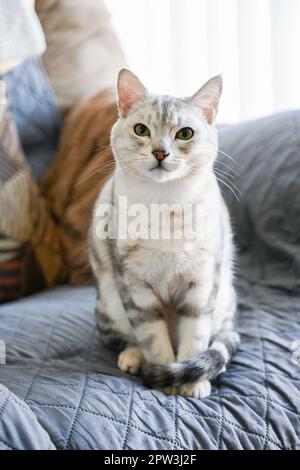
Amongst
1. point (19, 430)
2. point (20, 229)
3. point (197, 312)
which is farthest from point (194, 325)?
point (20, 229)

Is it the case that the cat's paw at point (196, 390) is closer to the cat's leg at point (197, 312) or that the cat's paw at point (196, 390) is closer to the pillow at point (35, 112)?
the cat's leg at point (197, 312)

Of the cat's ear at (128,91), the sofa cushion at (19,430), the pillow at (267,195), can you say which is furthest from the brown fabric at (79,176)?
the sofa cushion at (19,430)

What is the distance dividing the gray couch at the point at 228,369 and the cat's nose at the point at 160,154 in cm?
43

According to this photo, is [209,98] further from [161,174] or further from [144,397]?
[144,397]

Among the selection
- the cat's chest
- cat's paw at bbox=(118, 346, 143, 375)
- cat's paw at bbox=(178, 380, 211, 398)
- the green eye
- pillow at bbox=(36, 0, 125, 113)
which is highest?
pillow at bbox=(36, 0, 125, 113)

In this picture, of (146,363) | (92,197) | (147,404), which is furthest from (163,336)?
(92,197)

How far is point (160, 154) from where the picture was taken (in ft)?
3.38

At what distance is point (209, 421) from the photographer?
0.97 m

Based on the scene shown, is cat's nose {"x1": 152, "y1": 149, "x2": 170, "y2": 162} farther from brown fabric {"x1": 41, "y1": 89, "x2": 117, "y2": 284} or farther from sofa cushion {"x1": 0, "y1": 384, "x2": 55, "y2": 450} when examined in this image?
brown fabric {"x1": 41, "y1": 89, "x2": 117, "y2": 284}

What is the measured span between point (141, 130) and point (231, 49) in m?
0.98

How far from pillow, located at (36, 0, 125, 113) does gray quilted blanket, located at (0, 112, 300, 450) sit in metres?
0.57

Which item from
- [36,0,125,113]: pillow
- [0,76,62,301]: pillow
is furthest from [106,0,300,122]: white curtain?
[0,76,62,301]: pillow

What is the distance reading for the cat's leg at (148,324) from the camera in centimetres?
112

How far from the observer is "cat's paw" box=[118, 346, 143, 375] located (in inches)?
45.1
